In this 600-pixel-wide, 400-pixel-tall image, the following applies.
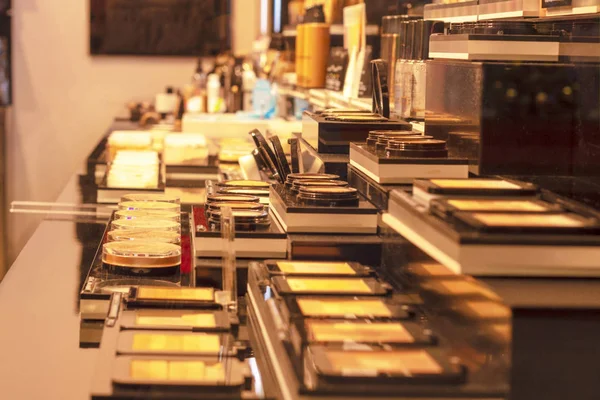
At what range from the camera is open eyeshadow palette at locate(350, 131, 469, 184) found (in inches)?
86.4

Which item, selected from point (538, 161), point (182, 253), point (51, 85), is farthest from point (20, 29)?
point (538, 161)

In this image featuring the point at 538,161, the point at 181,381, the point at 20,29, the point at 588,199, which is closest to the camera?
the point at 181,381

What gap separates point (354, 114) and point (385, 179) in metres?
0.83

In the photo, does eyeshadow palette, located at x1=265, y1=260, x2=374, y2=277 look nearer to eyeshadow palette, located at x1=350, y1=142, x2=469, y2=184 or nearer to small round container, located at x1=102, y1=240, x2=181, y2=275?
eyeshadow palette, located at x1=350, y1=142, x2=469, y2=184

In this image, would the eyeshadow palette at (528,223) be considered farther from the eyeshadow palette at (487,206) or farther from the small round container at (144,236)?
the small round container at (144,236)

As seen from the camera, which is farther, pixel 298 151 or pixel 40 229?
pixel 40 229

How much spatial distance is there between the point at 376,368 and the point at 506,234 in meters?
0.29

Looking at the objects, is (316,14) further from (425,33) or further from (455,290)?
(455,290)

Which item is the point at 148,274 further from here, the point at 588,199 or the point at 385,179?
the point at 588,199

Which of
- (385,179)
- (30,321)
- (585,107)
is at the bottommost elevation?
(30,321)

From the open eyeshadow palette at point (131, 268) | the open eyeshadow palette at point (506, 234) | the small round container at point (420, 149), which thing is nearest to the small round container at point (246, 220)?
the open eyeshadow palette at point (131, 268)

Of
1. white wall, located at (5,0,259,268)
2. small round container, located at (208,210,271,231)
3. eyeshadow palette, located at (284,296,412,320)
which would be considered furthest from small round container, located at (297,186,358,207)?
white wall, located at (5,0,259,268)

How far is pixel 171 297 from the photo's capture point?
83.1 inches

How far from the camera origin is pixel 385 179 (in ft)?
7.64
